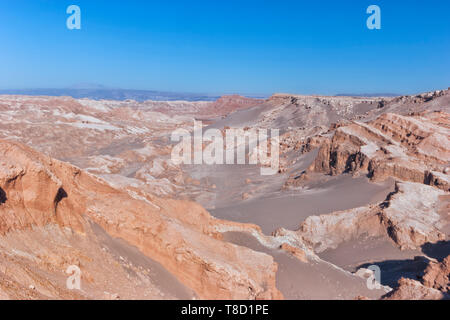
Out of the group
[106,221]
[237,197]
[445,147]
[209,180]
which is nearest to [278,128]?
[209,180]

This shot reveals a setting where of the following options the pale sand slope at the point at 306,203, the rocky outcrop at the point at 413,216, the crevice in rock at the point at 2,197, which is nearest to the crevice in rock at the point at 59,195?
the crevice in rock at the point at 2,197

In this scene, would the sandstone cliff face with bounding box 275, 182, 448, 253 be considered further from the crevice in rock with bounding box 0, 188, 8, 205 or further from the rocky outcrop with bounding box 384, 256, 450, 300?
the crevice in rock with bounding box 0, 188, 8, 205

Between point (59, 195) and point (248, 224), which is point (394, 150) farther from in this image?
point (59, 195)

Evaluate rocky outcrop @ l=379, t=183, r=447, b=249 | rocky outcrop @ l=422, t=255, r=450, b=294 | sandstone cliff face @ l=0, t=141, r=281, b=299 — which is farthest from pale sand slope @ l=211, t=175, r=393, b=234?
sandstone cliff face @ l=0, t=141, r=281, b=299

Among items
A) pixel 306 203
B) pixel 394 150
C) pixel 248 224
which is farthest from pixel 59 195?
pixel 394 150
